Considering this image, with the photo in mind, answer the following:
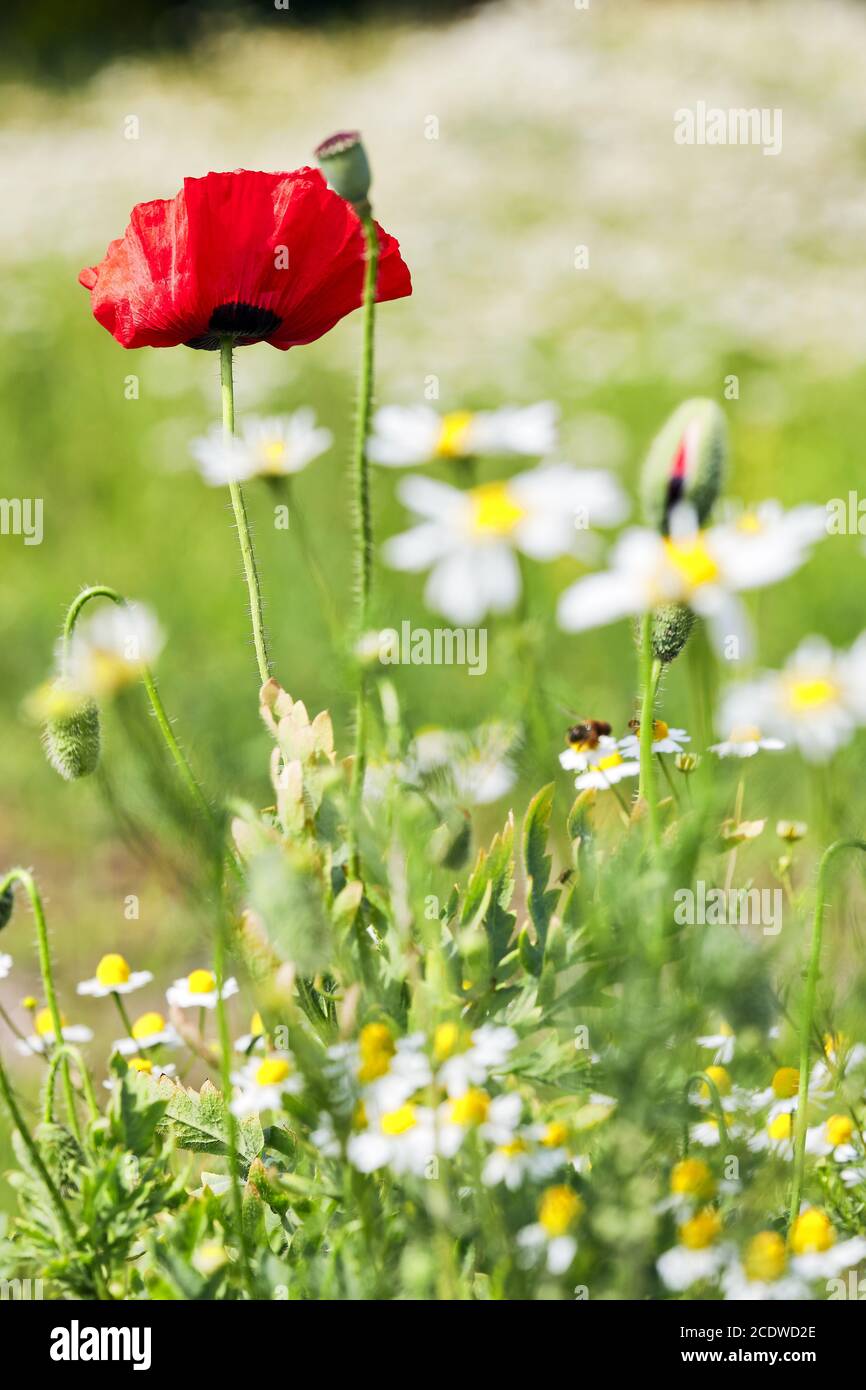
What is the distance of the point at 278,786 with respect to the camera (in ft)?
2.83

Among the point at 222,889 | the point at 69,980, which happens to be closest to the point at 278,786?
the point at 222,889

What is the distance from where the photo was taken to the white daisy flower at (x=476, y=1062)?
74 cm

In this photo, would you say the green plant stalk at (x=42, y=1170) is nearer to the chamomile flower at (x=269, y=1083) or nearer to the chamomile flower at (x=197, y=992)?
the chamomile flower at (x=269, y=1083)

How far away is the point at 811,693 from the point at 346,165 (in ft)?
1.12

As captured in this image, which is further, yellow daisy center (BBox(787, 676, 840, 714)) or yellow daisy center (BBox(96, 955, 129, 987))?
yellow daisy center (BBox(96, 955, 129, 987))

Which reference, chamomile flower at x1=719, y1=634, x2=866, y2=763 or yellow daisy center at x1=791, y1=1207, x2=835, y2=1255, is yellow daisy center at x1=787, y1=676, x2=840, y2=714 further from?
yellow daisy center at x1=791, y1=1207, x2=835, y2=1255

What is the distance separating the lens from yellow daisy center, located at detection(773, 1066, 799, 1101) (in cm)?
93

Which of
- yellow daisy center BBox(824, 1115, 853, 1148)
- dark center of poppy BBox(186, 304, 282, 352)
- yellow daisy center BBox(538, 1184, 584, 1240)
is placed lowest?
yellow daisy center BBox(538, 1184, 584, 1240)

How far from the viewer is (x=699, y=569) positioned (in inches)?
25.6

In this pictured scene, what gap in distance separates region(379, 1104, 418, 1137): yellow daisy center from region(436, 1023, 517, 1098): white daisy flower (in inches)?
0.8

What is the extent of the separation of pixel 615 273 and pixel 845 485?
5.51 ft

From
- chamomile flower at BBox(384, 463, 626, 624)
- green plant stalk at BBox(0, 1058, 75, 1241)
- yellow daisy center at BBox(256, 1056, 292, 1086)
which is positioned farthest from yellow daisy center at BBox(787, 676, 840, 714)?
green plant stalk at BBox(0, 1058, 75, 1241)

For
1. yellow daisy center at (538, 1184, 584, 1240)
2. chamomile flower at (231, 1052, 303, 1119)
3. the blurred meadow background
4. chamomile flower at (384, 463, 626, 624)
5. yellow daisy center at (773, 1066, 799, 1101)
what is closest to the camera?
chamomile flower at (384, 463, 626, 624)
